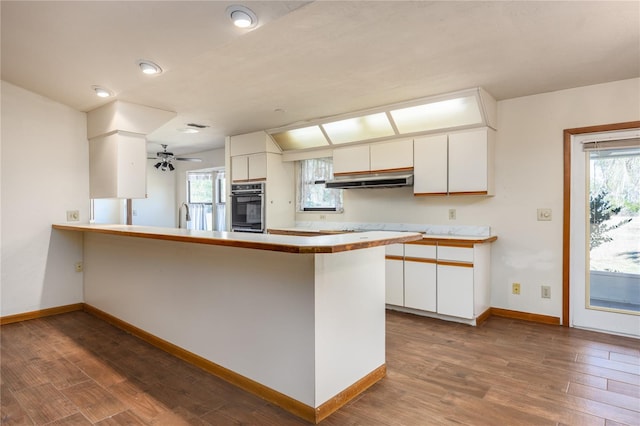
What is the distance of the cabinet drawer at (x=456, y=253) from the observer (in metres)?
3.41

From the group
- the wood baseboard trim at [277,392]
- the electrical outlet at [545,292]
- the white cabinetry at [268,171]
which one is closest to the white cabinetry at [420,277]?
the electrical outlet at [545,292]

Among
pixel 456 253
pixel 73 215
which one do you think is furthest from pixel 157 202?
pixel 456 253

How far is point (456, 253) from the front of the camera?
11.4 ft

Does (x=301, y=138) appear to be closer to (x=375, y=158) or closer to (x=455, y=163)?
(x=375, y=158)

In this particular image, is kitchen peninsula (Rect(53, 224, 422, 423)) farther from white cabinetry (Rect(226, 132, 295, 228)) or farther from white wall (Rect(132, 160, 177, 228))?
white wall (Rect(132, 160, 177, 228))

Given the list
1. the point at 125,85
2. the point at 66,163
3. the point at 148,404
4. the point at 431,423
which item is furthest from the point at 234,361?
the point at 66,163

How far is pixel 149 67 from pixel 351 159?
2411 mm

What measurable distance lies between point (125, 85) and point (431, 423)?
11.8 ft

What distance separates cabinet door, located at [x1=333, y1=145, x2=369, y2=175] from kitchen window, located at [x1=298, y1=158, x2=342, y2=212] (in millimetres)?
458

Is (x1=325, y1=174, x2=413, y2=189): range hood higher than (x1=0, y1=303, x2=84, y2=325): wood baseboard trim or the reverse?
higher

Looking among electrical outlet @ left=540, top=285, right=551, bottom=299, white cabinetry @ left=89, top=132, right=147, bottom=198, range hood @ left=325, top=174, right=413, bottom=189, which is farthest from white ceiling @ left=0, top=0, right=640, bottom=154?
electrical outlet @ left=540, top=285, right=551, bottom=299

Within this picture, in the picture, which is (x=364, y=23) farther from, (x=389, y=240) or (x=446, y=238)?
(x=446, y=238)

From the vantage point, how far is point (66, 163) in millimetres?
4090

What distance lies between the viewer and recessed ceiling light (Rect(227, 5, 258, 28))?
2.09m
